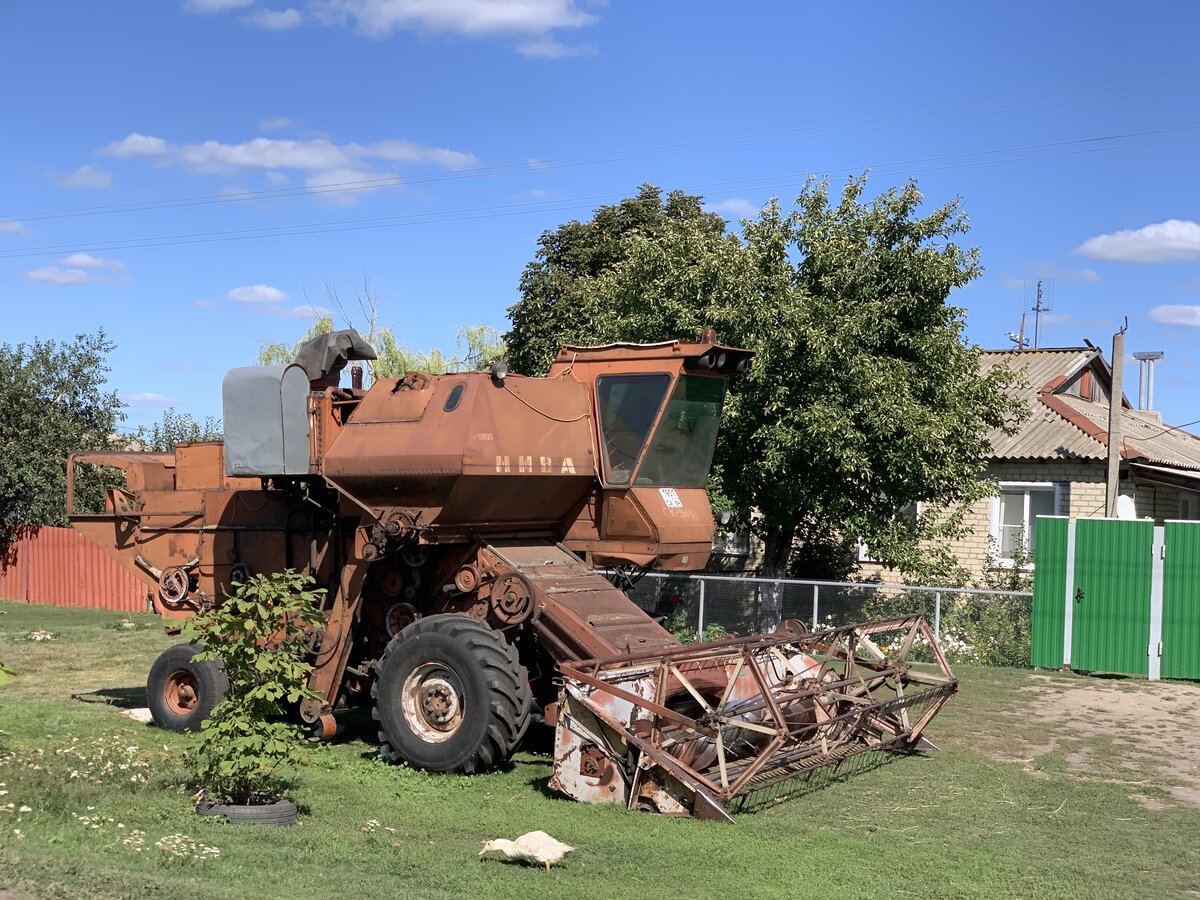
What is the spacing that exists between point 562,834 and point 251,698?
2.35 meters

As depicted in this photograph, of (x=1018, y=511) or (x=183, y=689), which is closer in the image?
(x=183, y=689)

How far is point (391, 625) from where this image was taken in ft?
41.1

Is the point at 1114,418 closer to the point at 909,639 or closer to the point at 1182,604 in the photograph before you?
the point at 1182,604

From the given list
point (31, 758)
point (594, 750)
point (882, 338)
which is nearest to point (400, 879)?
point (594, 750)

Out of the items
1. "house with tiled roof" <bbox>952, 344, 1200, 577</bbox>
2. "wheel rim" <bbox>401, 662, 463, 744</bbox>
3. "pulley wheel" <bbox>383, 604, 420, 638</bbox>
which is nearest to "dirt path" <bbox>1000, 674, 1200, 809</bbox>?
"wheel rim" <bbox>401, 662, 463, 744</bbox>

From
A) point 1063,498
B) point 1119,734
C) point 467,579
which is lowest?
point 1119,734

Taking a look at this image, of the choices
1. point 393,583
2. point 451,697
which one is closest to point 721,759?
Result: point 451,697

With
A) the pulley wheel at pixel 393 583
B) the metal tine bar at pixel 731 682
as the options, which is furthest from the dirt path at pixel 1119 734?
the pulley wheel at pixel 393 583

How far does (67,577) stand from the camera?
107 ft

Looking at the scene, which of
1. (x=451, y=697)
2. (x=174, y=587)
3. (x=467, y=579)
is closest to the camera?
(x=451, y=697)

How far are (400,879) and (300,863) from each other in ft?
2.19

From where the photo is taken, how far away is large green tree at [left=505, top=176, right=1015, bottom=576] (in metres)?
19.8

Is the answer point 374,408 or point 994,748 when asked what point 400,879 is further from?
point 994,748

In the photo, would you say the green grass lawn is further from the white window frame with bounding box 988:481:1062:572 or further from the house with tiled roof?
the white window frame with bounding box 988:481:1062:572
